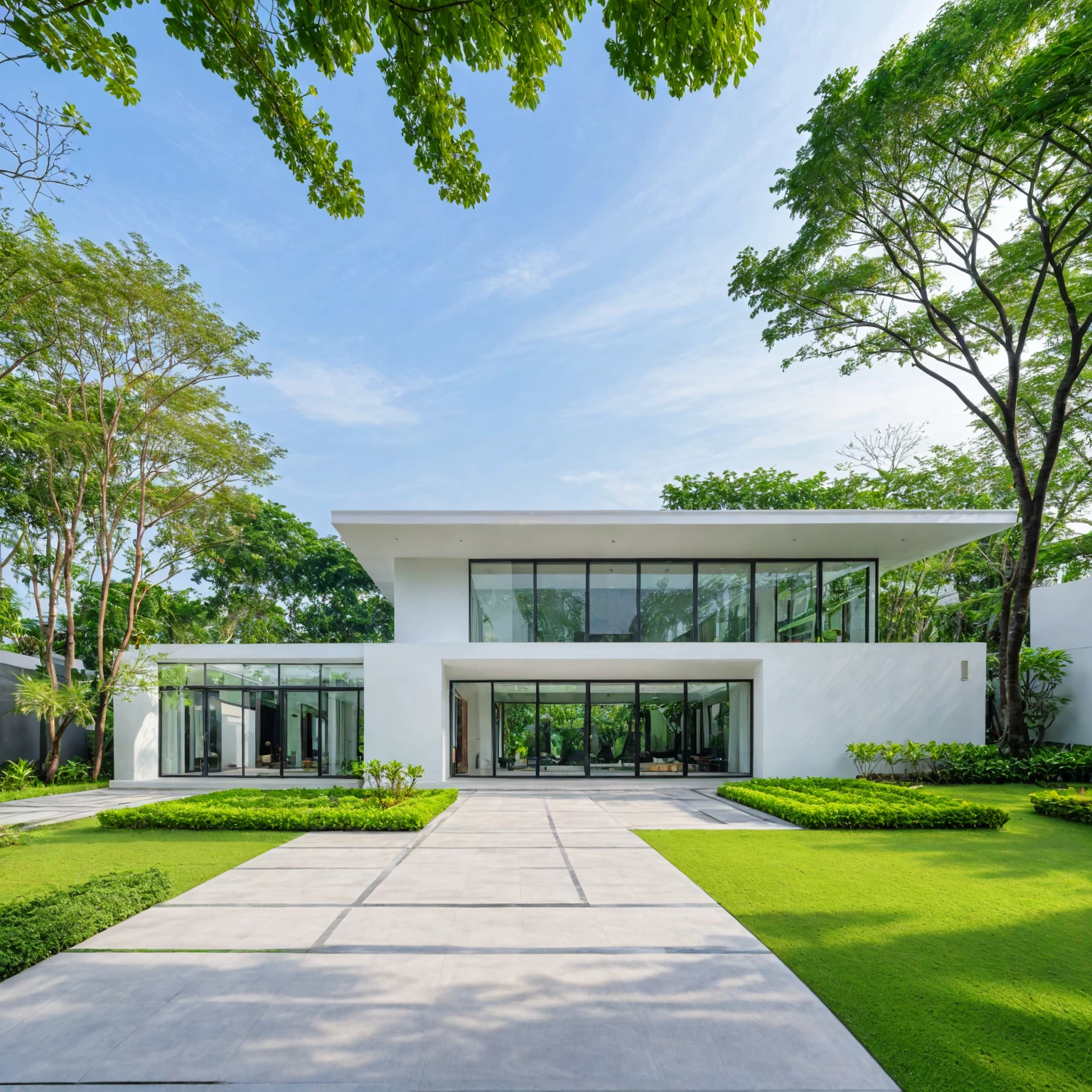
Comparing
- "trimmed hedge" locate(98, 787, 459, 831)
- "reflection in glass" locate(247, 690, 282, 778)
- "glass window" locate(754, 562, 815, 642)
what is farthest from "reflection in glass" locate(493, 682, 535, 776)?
"trimmed hedge" locate(98, 787, 459, 831)

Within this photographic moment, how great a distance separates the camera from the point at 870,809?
33.5 ft

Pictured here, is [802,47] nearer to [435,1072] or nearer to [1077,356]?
[435,1072]

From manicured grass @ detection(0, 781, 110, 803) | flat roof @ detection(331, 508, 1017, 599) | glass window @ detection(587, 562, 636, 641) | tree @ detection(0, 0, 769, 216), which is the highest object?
tree @ detection(0, 0, 769, 216)

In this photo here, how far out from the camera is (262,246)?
10.3 m

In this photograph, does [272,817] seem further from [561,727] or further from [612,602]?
[612,602]

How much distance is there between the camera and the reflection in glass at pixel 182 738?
720 inches

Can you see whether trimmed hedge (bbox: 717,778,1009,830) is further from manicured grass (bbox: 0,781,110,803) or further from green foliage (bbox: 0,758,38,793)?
green foliage (bbox: 0,758,38,793)

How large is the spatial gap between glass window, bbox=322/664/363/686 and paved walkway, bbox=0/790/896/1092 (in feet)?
35.6

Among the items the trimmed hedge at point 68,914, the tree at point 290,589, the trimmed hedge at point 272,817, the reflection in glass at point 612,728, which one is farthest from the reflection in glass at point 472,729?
the tree at point 290,589

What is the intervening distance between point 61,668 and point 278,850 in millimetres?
15569

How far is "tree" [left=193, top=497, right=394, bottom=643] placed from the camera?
30094mm

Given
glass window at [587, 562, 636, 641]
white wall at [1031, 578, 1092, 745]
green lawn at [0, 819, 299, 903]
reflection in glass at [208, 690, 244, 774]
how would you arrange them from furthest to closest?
reflection in glass at [208, 690, 244, 774] < glass window at [587, 562, 636, 641] < white wall at [1031, 578, 1092, 745] < green lawn at [0, 819, 299, 903]

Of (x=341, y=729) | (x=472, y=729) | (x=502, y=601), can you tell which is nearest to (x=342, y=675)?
(x=341, y=729)

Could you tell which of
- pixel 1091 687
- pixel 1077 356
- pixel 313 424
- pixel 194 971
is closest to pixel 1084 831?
pixel 1091 687
